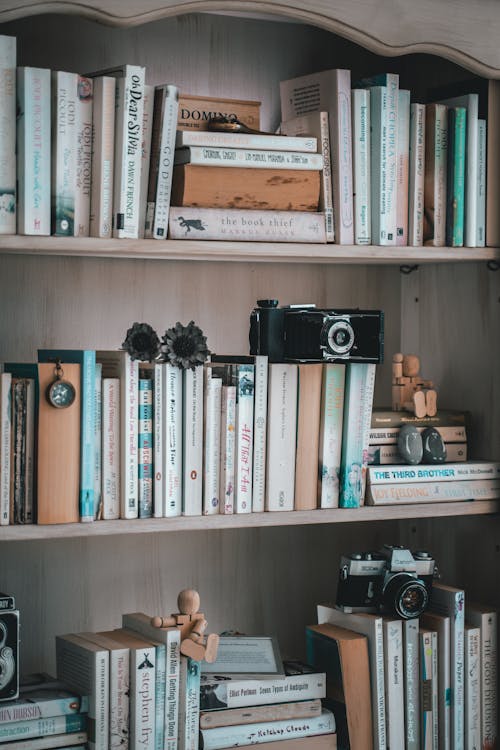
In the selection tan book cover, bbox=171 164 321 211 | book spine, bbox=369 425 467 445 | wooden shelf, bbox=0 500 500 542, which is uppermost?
tan book cover, bbox=171 164 321 211

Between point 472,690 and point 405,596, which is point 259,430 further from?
point 472,690

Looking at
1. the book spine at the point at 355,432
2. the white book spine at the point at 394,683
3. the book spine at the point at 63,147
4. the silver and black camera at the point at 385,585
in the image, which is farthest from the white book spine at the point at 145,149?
the white book spine at the point at 394,683

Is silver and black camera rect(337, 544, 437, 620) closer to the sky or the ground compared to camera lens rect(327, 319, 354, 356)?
closer to the ground

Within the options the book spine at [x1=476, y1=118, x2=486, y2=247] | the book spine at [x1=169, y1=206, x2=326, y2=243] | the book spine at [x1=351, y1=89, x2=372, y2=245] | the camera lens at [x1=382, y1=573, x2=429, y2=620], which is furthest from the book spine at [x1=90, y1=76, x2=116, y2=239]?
the camera lens at [x1=382, y1=573, x2=429, y2=620]

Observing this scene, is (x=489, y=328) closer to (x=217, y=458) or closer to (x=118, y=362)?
(x=217, y=458)

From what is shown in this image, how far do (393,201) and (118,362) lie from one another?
0.56 meters

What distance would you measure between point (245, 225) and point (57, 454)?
0.48 meters

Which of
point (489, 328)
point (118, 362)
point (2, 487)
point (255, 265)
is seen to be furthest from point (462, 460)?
point (2, 487)

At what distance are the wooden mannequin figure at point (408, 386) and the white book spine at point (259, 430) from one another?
324mm

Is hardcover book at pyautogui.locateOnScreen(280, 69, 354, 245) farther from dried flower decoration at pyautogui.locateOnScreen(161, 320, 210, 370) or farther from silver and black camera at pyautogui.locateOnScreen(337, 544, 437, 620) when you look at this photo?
silver and black camera at pyautogui.locateOnScreen(337, 544, 437, 620)

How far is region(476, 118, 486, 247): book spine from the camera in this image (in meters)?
1.94

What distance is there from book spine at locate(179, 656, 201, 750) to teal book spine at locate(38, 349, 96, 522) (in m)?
0.29

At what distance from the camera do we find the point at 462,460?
2.03 metres

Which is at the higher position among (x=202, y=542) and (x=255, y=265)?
(x=255, y=265)
